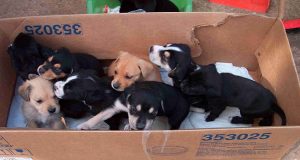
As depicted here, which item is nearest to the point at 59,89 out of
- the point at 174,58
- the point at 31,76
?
the point at 31,76

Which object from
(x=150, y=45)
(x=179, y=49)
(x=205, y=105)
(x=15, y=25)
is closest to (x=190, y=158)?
(x=205, y=105)

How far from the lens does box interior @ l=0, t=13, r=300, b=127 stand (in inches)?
76.2

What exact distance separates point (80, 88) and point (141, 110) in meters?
0.34

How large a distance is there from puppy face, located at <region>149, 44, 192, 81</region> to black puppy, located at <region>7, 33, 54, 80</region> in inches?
23.0

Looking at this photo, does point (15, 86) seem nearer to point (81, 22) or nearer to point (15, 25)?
point (15, 25)

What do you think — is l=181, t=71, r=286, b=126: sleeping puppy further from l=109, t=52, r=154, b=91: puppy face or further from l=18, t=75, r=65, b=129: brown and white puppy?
l=18, t=75, r=65, b=129: brown and white puppy

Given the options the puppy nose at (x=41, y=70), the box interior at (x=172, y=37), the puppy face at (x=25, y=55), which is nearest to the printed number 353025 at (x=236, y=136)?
the box interior at (x=172, y=37)

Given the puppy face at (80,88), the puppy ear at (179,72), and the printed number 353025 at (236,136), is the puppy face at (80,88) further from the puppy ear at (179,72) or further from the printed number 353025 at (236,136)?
the printed number 353025 at (236,136)

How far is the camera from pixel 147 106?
1624mm

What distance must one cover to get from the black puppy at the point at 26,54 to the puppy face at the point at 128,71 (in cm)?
38

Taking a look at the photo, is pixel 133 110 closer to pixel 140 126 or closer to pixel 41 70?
pixel 140 126

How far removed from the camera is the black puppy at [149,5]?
2.34 m

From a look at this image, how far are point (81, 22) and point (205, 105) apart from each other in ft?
2.73

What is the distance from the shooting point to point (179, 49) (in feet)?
6.15
